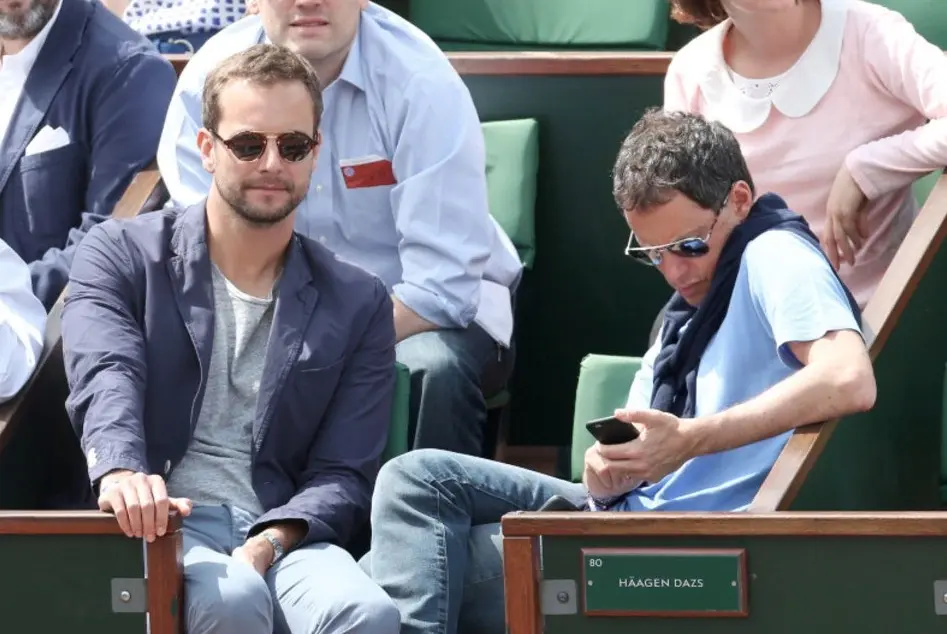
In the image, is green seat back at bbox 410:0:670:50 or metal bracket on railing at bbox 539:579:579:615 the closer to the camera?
metal bracket on railing at bbox 539:579:579:615

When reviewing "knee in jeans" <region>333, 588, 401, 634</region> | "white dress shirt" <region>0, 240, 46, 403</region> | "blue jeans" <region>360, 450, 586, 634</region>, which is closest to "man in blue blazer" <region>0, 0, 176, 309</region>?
"white dress shirt" <region>0, 240, 46, 403</region>

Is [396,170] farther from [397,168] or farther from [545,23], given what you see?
[545,23]

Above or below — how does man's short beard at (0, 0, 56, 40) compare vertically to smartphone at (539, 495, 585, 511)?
above

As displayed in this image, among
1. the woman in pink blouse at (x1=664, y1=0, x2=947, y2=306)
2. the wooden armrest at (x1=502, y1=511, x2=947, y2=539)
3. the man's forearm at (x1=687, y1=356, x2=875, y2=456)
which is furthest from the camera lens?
the woman in pink blouse at (x1=664, y1=0, x2=947, y2=306)

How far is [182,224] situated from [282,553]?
1.90 ft

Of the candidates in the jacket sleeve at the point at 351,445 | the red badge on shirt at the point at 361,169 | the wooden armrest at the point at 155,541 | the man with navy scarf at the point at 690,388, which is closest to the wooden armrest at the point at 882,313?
the man with navy scarf at the point at 690,388

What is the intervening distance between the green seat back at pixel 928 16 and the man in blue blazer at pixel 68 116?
1506mm

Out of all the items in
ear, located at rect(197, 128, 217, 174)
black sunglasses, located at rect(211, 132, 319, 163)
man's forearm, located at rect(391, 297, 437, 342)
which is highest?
black sunglasses, located at rect(211, 132, 319, 163)

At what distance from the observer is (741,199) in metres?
2.80

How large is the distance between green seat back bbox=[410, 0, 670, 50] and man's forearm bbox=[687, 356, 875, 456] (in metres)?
2.14

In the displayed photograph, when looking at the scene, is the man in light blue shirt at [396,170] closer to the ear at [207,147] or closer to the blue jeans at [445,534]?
the ear at [207,147]

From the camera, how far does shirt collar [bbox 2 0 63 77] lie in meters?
3.81

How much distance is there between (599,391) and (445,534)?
0.53 meters

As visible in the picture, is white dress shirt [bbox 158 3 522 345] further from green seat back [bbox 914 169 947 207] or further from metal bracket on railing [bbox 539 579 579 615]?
metal bracket on railing [bbox 539 579 579 615]
